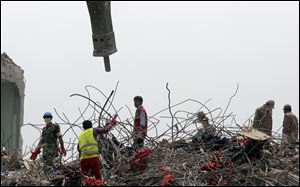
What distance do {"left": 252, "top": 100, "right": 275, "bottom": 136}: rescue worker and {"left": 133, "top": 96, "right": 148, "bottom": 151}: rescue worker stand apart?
7.02 ft

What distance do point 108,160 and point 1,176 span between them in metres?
1.96

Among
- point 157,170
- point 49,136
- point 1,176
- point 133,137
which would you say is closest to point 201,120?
point 133,137

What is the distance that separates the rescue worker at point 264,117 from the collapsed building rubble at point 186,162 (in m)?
0.91

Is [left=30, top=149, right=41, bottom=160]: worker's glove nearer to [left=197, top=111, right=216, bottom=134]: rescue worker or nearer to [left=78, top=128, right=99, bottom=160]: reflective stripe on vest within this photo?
[left=78, top=128, right=99, bottom=160]: reflective stripe on vest

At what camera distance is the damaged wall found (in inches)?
327

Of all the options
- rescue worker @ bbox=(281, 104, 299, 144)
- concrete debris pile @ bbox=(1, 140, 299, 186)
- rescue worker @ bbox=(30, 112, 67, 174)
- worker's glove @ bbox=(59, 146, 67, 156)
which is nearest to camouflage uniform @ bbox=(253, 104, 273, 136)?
rescue worker @ bbox=(281, 104, 299, 144)

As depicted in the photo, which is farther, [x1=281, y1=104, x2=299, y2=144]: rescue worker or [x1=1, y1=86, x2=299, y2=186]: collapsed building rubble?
[x1=281, y1=104, x2=299, y2=144]: rescue worker

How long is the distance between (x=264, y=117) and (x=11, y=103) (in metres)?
4.48

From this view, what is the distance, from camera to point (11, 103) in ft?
28.4

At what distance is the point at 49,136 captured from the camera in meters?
9.16

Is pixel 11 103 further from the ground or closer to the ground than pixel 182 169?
further from the ground

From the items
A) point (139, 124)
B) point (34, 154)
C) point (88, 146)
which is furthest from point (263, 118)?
point (34, 154)

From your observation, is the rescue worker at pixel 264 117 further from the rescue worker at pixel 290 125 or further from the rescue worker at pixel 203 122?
the rescue worker at pixel 203 122

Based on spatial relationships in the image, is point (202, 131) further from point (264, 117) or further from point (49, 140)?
point (49, 140)
